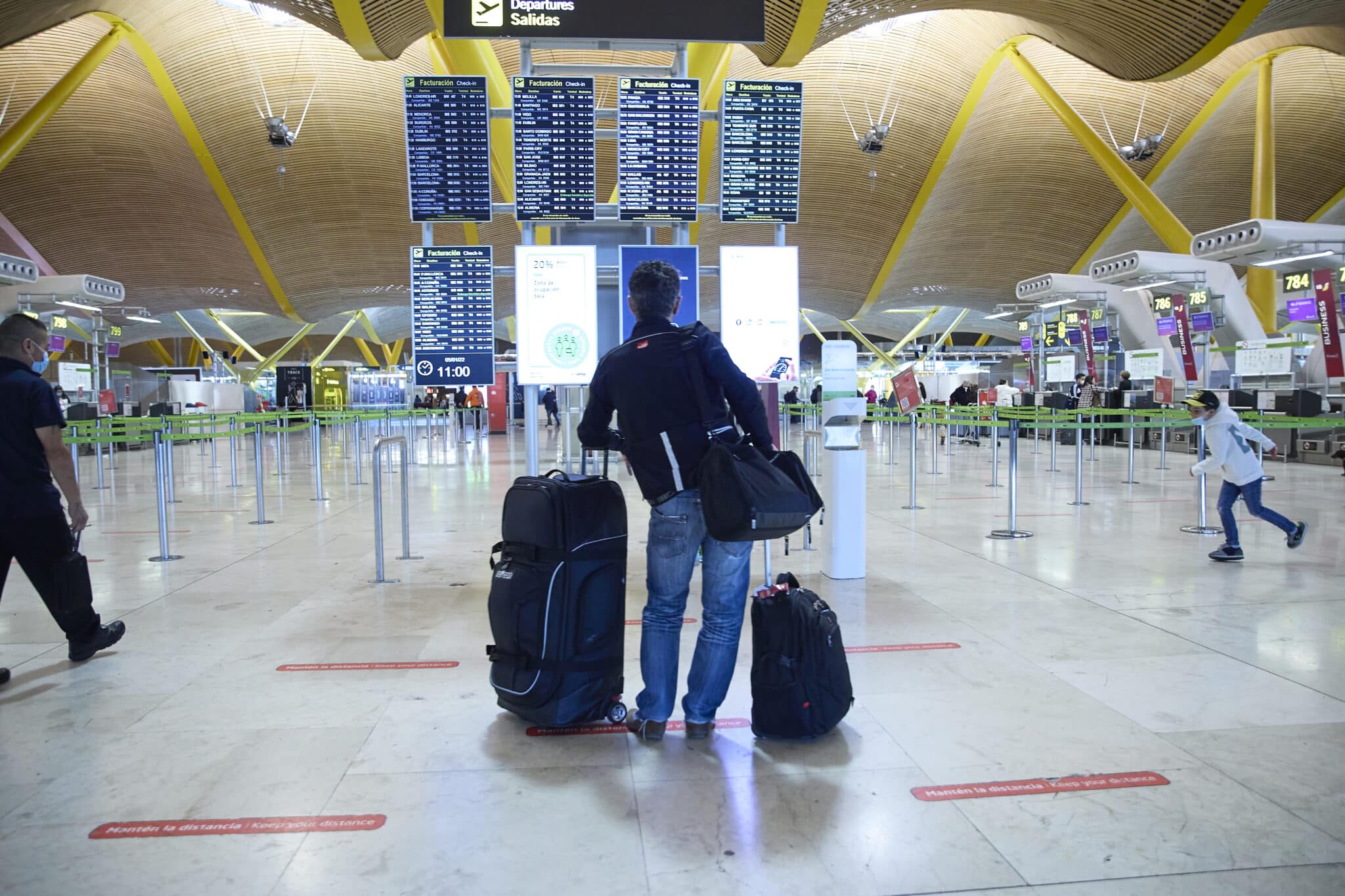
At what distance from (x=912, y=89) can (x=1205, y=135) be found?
10.1m

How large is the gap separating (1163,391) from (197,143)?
28.5m

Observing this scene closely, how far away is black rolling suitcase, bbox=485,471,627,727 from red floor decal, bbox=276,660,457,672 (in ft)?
3.31

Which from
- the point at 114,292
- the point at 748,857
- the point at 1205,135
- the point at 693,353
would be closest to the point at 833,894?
the point at 748,857

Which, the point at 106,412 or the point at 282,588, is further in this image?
the point at 106,412

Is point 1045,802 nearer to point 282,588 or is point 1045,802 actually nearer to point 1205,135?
point 282,588

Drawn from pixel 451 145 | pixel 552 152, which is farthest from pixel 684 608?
pixel 451 145

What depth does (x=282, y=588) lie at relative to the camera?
650 centimetres

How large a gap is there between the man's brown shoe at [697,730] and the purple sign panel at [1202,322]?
25066 mm

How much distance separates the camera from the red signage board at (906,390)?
9.65m

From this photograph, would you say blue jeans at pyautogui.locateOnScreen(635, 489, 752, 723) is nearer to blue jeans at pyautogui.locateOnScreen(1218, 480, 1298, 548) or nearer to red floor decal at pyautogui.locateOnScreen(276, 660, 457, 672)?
red floor decal at pyautogui.locateOnScreen(276, 660, 457, 672)

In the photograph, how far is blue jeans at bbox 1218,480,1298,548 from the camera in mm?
7148

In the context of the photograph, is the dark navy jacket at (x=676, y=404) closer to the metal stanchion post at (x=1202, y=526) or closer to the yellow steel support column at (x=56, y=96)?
the metal stanchion post at (x=1202, y=526)

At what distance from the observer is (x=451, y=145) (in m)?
6.48

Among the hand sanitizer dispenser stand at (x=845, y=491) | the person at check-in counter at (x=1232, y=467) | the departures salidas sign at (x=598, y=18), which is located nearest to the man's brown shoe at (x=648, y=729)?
the hand sanitizer dispenser stand at (x=845, y=491)
